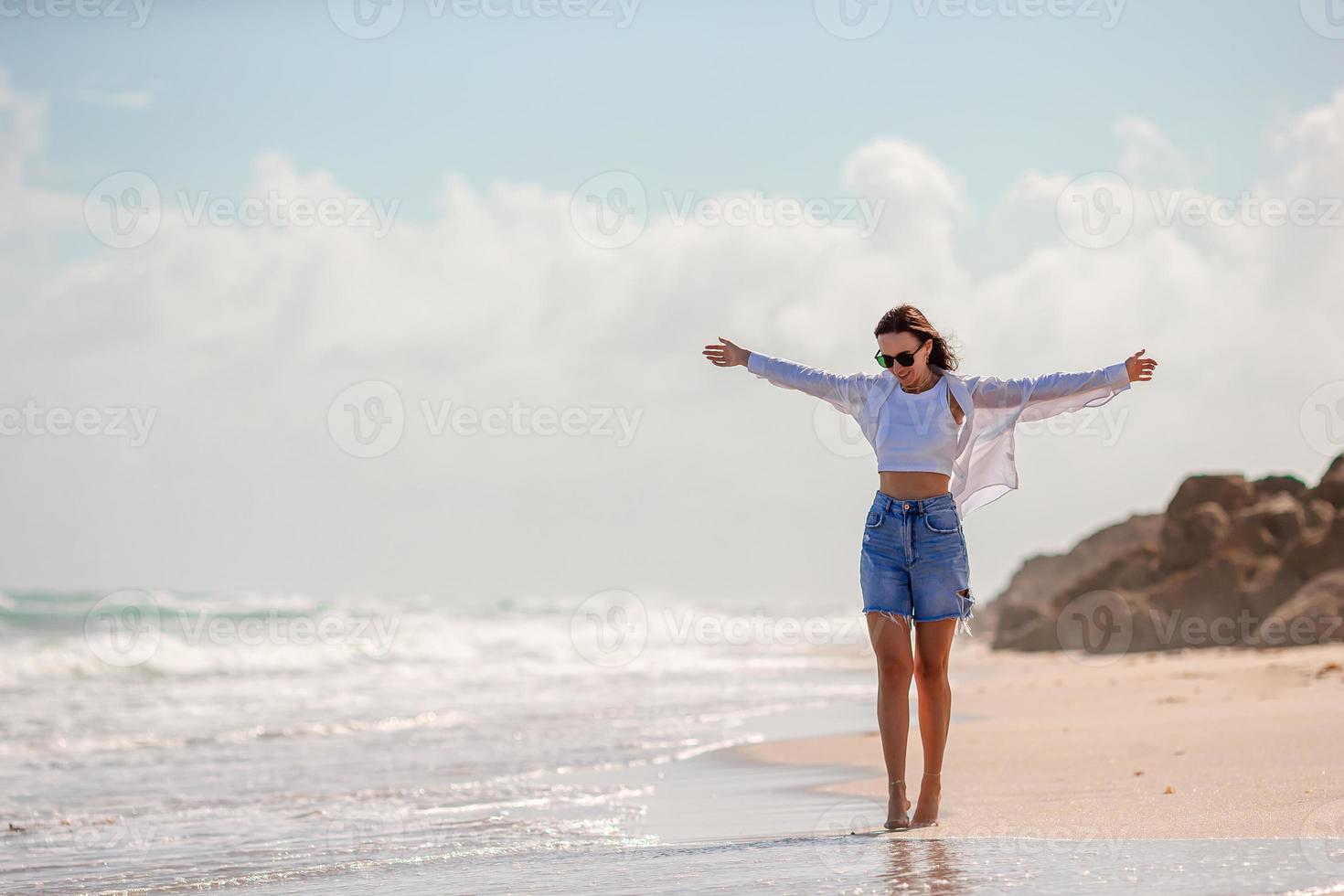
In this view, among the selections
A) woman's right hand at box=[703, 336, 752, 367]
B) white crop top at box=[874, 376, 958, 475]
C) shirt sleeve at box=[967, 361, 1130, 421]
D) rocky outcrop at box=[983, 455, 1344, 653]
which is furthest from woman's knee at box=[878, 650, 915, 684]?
rocky outcrop at box=[983, 455, 1344, 653]

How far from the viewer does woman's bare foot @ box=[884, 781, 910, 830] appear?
440cm

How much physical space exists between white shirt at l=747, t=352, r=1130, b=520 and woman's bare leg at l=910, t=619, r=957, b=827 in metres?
0.47

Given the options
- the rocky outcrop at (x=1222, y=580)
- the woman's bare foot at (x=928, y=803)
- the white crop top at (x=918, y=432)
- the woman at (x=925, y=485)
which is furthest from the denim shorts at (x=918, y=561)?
the rocky outcrop at (x=1222, y=580)

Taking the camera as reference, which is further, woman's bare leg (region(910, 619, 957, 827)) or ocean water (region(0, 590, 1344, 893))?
woman's bare leg (region(910, 619, 957, 827))

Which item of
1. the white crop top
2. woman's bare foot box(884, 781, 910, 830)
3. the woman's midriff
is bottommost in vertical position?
woman's bare foot box(884, 781, 910, 830)

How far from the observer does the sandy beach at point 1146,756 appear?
4215 millimetres

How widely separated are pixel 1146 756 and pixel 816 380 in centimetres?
282

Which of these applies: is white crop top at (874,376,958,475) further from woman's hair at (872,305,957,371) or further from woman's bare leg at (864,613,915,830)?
woman's bare leg at (864,613,915,830)

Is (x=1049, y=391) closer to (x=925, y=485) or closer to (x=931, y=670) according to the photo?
(x=925, y=485)

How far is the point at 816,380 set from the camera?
4.83 m

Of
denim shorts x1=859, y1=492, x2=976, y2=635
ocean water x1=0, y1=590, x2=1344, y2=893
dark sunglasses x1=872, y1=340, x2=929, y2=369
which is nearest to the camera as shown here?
ocean water x1=0, y1=590, x2=1344, y2=893

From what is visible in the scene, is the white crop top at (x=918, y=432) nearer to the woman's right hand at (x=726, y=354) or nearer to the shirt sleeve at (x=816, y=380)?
the shirt sleeve at (x=816, y=380)

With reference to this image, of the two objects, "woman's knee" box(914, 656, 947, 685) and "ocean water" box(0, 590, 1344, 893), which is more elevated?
"woman's knee" box(914, 656, 947, 685)

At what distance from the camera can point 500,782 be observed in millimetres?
7105
